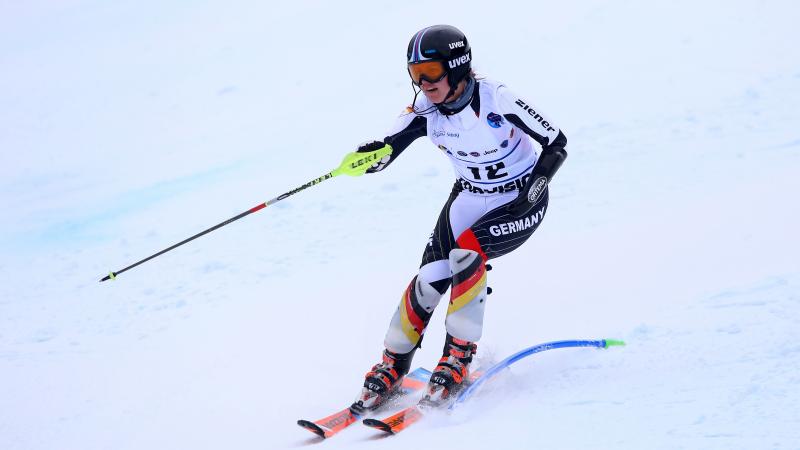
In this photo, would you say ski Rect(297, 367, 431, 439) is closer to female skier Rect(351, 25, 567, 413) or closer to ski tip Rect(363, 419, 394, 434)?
female skier Rect(351, 25, 567, 413)

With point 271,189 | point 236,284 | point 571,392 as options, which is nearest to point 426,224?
point 236,284

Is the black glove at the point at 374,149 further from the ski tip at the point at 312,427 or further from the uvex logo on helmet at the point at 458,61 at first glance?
the ski tip at the point at 312,427

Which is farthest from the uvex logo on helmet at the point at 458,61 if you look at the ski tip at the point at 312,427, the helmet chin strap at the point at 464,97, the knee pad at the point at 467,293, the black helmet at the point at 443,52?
the ski tip at the point at 312,427

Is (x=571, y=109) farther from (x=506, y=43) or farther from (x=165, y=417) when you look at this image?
(x=165, y=417)

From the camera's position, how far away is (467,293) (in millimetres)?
3967

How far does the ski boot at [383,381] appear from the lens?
4.16 metres

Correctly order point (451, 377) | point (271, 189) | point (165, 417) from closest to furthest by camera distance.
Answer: point (451, 377), point (165, 417), point (271, 189)

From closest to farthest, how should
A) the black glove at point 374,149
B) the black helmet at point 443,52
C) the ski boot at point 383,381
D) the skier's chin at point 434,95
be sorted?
the black helmet at point 443,52 < the skier's chin at point 434,95 < the ski boot at point 383,381 < the black glove at point 374,149

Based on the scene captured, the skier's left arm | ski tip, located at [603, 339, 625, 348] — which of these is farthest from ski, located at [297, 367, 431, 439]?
the skier's left arm

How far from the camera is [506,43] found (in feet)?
42.2

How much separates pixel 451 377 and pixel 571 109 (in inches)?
249

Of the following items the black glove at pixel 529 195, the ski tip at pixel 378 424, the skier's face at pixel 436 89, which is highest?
the skier's face at pixel 436 89

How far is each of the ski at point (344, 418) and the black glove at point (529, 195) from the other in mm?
1109

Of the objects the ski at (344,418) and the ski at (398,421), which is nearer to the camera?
the ski at (398,421)
